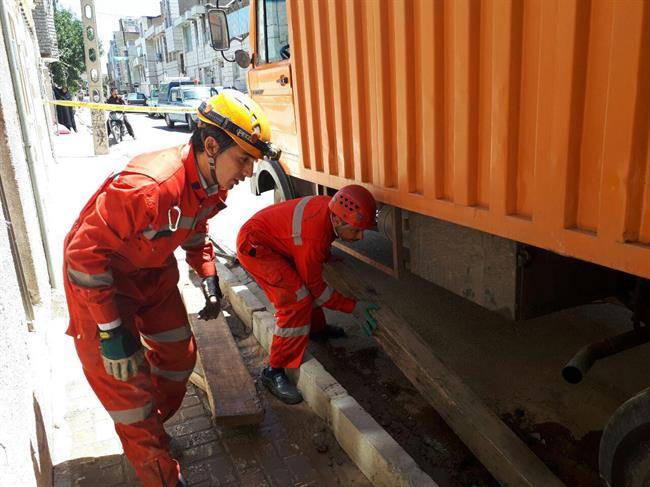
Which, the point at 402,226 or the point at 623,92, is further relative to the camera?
the point at 402,226

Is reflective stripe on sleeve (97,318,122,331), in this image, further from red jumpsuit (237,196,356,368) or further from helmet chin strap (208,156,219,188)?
red jumpsuit (237,196,356,368)

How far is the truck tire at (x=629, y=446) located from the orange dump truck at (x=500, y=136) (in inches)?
0.5

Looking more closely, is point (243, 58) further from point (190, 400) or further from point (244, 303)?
point (190, 400)

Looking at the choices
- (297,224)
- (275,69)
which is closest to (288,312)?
(297,224)

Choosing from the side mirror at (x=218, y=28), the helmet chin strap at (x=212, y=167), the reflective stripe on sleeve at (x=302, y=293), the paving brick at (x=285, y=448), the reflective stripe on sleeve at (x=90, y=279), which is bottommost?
the paving brick at (x=285, y=448)

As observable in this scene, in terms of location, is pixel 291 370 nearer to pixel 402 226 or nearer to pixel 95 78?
pixel 402 226

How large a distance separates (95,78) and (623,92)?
52.8 feet

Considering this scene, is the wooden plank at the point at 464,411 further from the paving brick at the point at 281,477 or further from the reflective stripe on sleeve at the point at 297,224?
the paving brick at the point at 281,477

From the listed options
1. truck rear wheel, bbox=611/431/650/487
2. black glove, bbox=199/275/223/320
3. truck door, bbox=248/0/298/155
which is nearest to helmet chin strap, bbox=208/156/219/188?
black glove, bbox=199/275/223/320

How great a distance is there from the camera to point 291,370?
3.32 meters

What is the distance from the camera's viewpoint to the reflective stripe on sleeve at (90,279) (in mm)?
2113

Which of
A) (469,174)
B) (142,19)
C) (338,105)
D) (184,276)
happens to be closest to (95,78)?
(184,276)

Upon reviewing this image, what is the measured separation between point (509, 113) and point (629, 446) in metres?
1.33

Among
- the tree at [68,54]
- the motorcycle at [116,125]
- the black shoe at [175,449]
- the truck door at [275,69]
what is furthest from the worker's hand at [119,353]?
the tree at [68,54]
